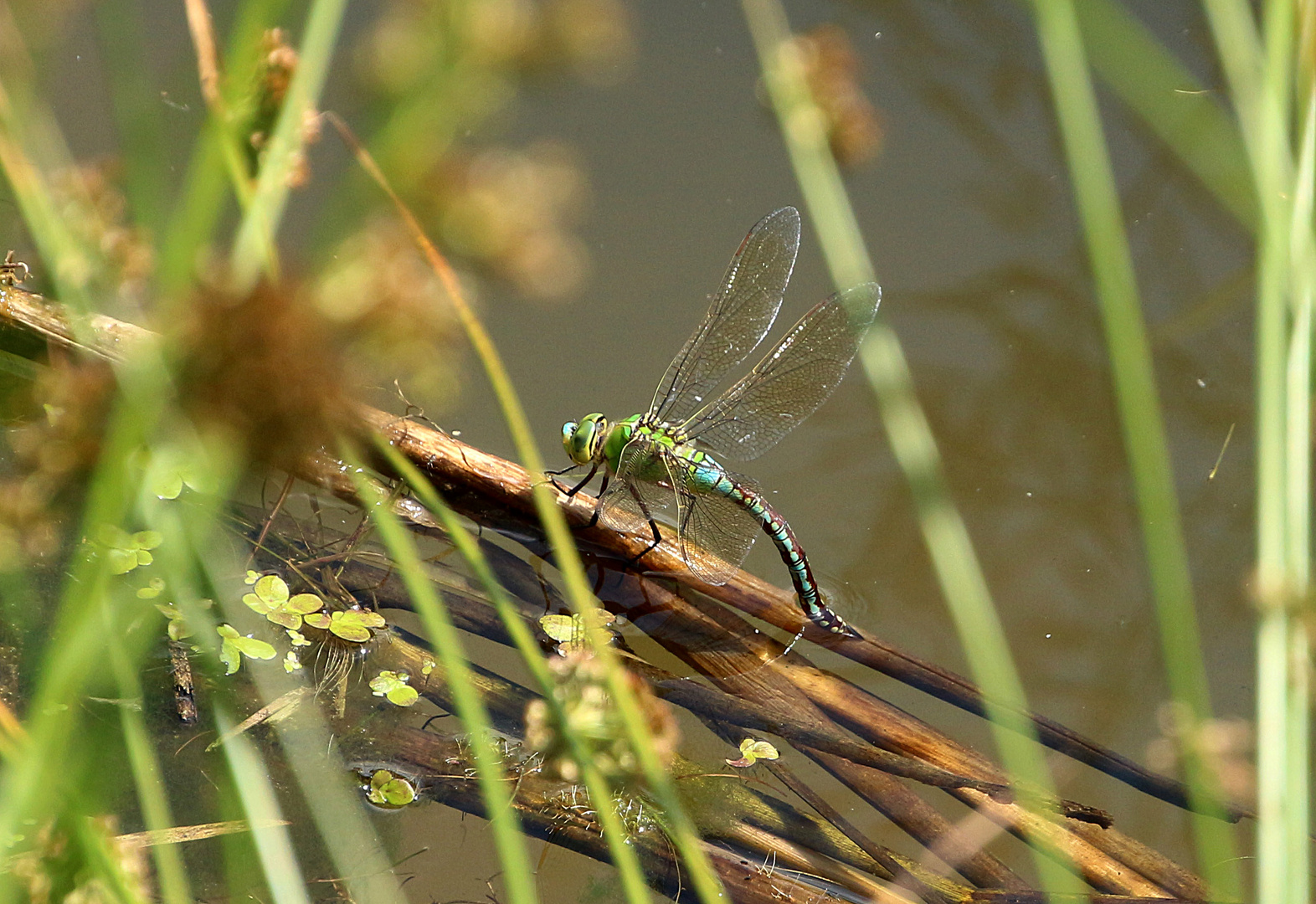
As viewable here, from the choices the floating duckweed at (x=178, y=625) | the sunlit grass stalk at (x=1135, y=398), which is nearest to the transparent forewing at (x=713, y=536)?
the floating duckweed at (x=178, y=625)

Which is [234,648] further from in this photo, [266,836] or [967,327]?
[967,327]

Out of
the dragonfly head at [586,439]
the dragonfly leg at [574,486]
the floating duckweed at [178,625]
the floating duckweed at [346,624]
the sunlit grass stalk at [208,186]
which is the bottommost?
the floating duckweed at [178,625]

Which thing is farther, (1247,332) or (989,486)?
(1247,332)

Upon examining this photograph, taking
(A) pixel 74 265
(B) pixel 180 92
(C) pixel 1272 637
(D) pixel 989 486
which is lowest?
(A) pixel 74 265

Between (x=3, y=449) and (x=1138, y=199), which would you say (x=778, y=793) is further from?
(x=1138, y=199)

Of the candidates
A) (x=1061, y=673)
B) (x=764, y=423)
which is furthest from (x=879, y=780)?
(x=764, y=423)

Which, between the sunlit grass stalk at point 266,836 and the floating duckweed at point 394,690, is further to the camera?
the floating duckweed at point 394,690

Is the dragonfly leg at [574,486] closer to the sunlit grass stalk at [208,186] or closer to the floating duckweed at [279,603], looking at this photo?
the floating duckweed at [279,603]

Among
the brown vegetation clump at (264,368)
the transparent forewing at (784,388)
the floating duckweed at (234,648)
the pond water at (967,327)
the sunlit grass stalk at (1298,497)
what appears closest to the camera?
the sunlit grass stalk at (1298,497)
